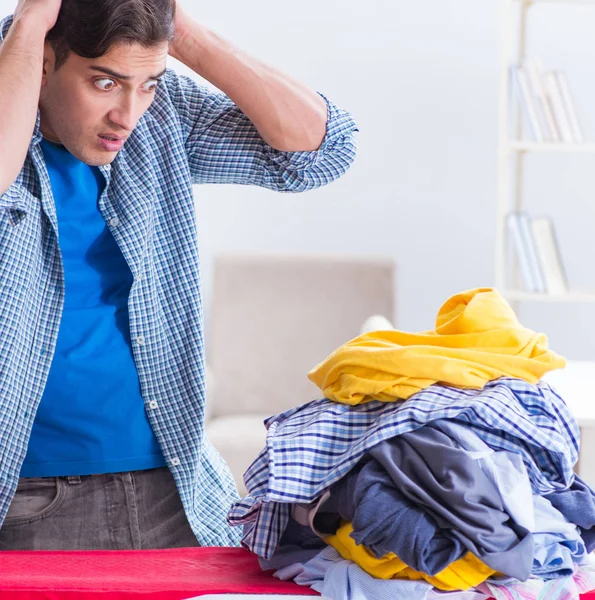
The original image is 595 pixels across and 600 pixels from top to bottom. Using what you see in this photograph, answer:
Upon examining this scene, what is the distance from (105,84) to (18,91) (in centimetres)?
12

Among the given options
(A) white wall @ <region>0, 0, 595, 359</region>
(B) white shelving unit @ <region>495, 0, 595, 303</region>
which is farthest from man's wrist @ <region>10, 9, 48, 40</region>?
(A) white wall @ <region>0, 0, 595, 359</region>

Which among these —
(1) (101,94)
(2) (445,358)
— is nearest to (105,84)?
(1) (101,94)

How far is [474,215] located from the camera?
137 inches

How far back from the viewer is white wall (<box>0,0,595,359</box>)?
3398mm

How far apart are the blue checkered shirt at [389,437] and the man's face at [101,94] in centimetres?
46

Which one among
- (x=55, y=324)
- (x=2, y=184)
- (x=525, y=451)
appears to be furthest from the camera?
(x=55, y=324)

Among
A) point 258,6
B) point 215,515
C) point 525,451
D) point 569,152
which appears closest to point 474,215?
point 569,152

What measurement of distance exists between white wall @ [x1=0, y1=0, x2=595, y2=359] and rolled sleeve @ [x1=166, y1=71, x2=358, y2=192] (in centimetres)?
206

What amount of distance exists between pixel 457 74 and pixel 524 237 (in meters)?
0.76

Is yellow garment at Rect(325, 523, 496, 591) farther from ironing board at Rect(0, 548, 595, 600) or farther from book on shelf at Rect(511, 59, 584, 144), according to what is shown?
book on shelf at Rect(511, 59, 584, 144)

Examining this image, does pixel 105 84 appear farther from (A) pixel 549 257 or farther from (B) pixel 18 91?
(A) pixel 549 257

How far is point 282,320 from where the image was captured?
3.30m

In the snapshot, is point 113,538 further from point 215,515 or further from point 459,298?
point 459,298

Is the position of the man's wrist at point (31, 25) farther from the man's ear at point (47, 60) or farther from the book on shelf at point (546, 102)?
the book on shelf at point (546, 102)
